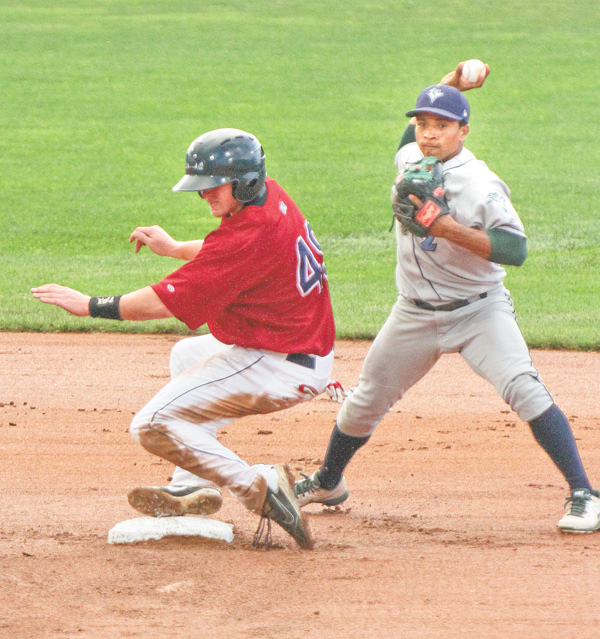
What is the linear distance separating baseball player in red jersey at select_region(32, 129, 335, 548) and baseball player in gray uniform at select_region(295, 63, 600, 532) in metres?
0.47

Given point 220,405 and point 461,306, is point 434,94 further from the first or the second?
point 220,405

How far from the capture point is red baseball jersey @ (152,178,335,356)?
14.4 feet

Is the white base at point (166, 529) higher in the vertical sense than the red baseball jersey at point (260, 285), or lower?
lower

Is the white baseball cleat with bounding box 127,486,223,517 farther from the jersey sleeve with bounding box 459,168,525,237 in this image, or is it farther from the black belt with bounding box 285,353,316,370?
the jersey sleeve with bounding box 459,168,525,237

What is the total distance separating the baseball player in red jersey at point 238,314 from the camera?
440cm

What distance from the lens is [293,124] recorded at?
77.0ft

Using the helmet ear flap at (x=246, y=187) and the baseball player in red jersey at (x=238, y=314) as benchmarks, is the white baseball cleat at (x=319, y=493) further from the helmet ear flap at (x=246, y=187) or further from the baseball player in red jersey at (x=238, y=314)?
the helmet ear flap at (x=246, y=187)

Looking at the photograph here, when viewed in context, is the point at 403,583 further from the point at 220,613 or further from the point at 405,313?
the point at 405,313

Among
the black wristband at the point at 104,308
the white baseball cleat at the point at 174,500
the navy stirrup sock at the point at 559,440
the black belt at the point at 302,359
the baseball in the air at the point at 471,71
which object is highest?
the baseball in the air at the point at 471,71

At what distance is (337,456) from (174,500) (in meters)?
0.92

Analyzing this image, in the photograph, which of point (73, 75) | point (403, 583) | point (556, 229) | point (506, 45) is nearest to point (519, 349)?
point (403, 583)

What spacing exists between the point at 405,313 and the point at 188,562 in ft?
5.12

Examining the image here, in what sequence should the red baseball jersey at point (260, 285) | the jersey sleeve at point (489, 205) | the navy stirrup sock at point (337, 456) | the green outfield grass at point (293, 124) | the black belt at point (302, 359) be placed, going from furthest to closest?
the green outfield grass at point (293, 124)
the navy stirrup sock at point (337, 456)
the jersey sleeve at point (489, 205)
the black belt at point (302, 359)
the red baseball jersey at point (260, 285)

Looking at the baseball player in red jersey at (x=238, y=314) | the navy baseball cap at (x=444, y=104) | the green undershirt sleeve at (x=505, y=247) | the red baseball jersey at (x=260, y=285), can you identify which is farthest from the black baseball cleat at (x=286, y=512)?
the navy baseball cap at (x=444, y=104)
